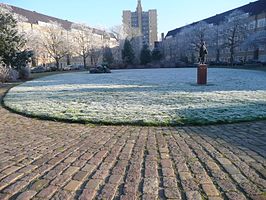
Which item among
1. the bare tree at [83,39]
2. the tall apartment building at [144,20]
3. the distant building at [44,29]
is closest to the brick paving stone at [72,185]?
the distant building at [44,29]

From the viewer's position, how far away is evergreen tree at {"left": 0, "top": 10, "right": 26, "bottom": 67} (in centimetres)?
2745

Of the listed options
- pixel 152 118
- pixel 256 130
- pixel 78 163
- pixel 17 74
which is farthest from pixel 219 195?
pixel 17 74

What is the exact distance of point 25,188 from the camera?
3217mm

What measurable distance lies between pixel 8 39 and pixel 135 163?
2822 cm

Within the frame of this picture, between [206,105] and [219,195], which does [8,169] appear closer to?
[219,195]

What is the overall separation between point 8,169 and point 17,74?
27.0 meters

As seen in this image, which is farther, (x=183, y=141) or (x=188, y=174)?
(x=183, y=141)

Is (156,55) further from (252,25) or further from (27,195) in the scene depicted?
(27,195)

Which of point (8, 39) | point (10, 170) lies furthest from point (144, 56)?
point (10, 170)

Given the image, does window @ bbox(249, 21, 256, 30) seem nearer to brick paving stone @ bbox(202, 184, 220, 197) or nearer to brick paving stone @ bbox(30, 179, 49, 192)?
brick paving stone @ bbox(202, 184, 220, 197)

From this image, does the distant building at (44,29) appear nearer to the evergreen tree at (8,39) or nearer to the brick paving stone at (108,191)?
the evergreen tree at (8,39)

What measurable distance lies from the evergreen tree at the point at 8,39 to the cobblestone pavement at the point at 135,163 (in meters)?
24.5

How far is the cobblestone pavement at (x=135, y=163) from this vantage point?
3.09 metres

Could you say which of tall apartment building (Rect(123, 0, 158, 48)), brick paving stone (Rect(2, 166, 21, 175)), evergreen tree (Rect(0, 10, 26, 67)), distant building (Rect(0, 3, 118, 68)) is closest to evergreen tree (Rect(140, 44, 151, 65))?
distant building (Rect(0, 3, 118, 68))
